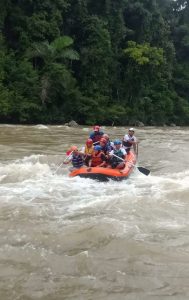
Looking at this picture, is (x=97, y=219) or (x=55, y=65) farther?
(x=55, y=65)

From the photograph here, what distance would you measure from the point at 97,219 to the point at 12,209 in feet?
4.49

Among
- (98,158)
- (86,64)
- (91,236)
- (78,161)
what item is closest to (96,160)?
(98,158)

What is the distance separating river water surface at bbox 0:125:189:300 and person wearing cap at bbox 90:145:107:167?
715 millimetres

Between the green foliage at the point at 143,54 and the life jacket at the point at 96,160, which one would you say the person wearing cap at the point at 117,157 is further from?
the green foliage at the point at 143,54

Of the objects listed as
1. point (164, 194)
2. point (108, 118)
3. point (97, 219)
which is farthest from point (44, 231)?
point (108, 118)

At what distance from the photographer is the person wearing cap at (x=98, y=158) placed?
10.6 metres

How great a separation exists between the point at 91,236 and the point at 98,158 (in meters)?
4.63

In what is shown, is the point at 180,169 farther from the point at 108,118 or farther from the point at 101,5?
the point at 101,5

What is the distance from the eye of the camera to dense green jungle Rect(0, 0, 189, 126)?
25.5m

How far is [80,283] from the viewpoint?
15.3 ft

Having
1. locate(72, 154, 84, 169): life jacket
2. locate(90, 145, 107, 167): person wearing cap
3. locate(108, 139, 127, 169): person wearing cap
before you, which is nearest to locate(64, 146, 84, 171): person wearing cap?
locate(72, 154, 84, 169): life jacket

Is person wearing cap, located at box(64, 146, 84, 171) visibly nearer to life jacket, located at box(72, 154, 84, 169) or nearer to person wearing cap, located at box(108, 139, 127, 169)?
life jacket, located at box(72, 154, 84, 169)

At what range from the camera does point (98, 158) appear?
10609 millimetres

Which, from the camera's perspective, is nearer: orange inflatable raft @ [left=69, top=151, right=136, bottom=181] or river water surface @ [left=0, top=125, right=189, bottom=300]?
river water surface @ [left=0, top=125, right=189, bottom=300]
